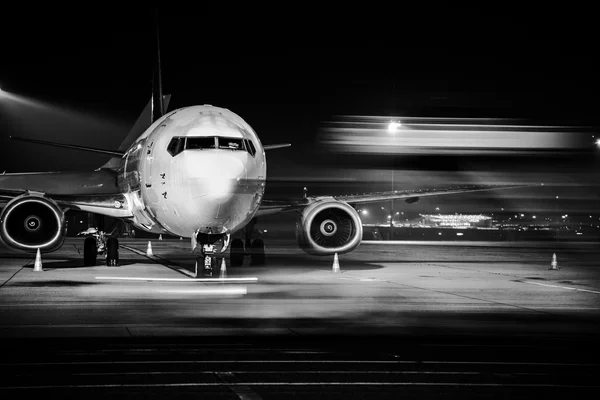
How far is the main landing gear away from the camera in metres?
25.8

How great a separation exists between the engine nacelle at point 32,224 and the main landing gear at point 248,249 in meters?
5.58

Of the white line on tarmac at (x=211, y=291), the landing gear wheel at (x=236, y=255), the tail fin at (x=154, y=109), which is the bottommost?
the white line on tarmac at (x=211, y=291)

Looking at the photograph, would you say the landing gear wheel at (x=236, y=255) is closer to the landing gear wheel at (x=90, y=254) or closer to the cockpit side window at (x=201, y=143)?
the landing gear wheel at (x=90, y=254)

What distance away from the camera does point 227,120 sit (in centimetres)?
2017

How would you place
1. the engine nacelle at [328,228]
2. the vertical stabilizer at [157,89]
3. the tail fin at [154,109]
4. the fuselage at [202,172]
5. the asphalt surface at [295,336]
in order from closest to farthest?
the asphalt surface at [295,336] < the fuselage at [202,172] < the engine nacelle at [328,228] < the vertical stabilizer at [157,89] < the tail fin at [154,109]

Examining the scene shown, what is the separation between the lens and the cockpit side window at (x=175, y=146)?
19562 millimetres

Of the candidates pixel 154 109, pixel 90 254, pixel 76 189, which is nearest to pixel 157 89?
pixel 154 109

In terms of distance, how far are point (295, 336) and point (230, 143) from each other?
9.11 metres

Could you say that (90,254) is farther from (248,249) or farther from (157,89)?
(157,89)

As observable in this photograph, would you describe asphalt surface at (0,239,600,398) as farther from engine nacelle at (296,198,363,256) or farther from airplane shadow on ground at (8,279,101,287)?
engine nacelle at (296,198,363,256)

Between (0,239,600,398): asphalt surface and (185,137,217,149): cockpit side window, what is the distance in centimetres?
313

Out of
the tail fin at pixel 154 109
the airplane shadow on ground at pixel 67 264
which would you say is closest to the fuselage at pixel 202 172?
the airplane shadow on ground at pixel 67 264

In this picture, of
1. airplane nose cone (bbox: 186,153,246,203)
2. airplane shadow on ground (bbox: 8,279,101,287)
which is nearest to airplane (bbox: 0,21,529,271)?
airplane nose cone (bbox: 186,153,246,203)

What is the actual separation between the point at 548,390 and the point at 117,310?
8.25 meters
